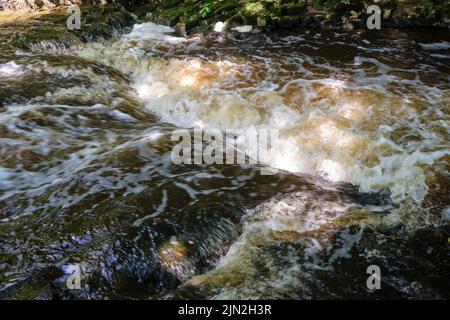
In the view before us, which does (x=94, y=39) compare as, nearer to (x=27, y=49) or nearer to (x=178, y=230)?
(x=27, y=49)

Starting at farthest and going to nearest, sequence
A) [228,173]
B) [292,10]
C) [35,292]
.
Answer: [292,10], [228,173], [35,292]

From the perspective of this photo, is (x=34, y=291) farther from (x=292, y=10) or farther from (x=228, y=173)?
(x=292, y=10)

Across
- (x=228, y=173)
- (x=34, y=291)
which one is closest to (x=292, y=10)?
(x=228, y=173)

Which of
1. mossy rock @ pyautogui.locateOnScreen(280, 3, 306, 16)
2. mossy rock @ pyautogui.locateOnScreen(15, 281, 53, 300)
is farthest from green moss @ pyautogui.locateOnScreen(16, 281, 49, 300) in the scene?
mossy rock @ pyautogui.locateOnScreen(280, 3, 306, 16)

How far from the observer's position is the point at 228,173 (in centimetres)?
529

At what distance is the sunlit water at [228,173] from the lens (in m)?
3.99

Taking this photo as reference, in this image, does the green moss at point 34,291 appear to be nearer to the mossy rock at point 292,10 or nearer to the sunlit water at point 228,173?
the sunlit water at point 228,173

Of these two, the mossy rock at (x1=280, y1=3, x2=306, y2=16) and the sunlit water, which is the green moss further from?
the mossy rock at (x1=280, y1=3, x2=306, y2=16)

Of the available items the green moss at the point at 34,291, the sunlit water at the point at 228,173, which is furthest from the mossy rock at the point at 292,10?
the green moss at the point at 34,291

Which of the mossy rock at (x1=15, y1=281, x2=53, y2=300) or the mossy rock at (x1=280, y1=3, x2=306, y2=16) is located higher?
the mossy rock at (x1=280, y1=3, x2=306, y2=16)

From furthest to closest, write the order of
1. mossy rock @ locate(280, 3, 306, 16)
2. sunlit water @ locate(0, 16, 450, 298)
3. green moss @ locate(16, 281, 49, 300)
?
mossy rock @ locate(280, 3, 306, 16)
sunlit water @ locate(0, 16, 450, 298)
green moss @ locate(16, 281, 49, 300)

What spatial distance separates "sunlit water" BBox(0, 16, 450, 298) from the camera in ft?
13.1
